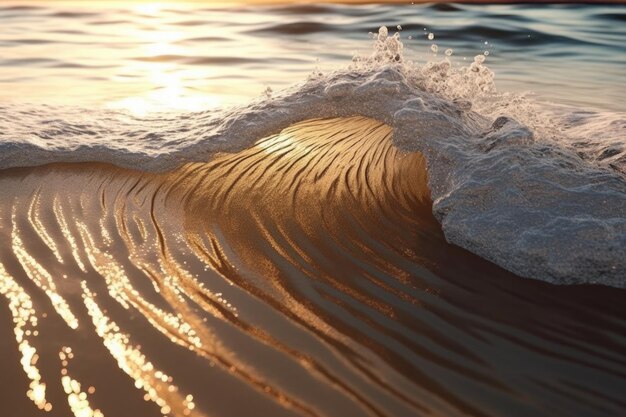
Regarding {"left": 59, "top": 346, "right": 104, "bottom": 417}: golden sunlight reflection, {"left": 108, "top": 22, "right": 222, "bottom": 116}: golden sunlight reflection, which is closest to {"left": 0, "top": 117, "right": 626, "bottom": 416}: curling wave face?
{"left": 59, "top": 346, "right": 104, "bottom": 417}: golden sunlight reflection

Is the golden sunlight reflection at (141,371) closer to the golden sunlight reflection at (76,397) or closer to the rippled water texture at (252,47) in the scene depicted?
the golden sunlight reflection at (76,397)

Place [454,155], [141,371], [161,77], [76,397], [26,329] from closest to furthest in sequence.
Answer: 1. [76,397]
2. [141,371]
3. [26,329]
4. [454,155]
5. [161,77]

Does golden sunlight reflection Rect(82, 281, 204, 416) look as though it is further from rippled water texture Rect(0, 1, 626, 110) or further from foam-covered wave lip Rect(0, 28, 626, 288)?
rippled water texture Rect(0, 1, 626, 110)

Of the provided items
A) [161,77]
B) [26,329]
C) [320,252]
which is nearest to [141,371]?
[26,329]

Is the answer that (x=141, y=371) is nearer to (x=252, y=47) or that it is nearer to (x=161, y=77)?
(x=161, y=77)

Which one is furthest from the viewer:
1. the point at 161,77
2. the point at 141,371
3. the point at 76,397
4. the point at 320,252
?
the point at 161,77

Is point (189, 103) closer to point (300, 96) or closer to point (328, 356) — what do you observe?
point (300, 96)

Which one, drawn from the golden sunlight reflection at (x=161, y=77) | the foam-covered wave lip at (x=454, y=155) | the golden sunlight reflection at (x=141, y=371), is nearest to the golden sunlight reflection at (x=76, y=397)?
the golden sunlight reflection at (x=141, y=371)
